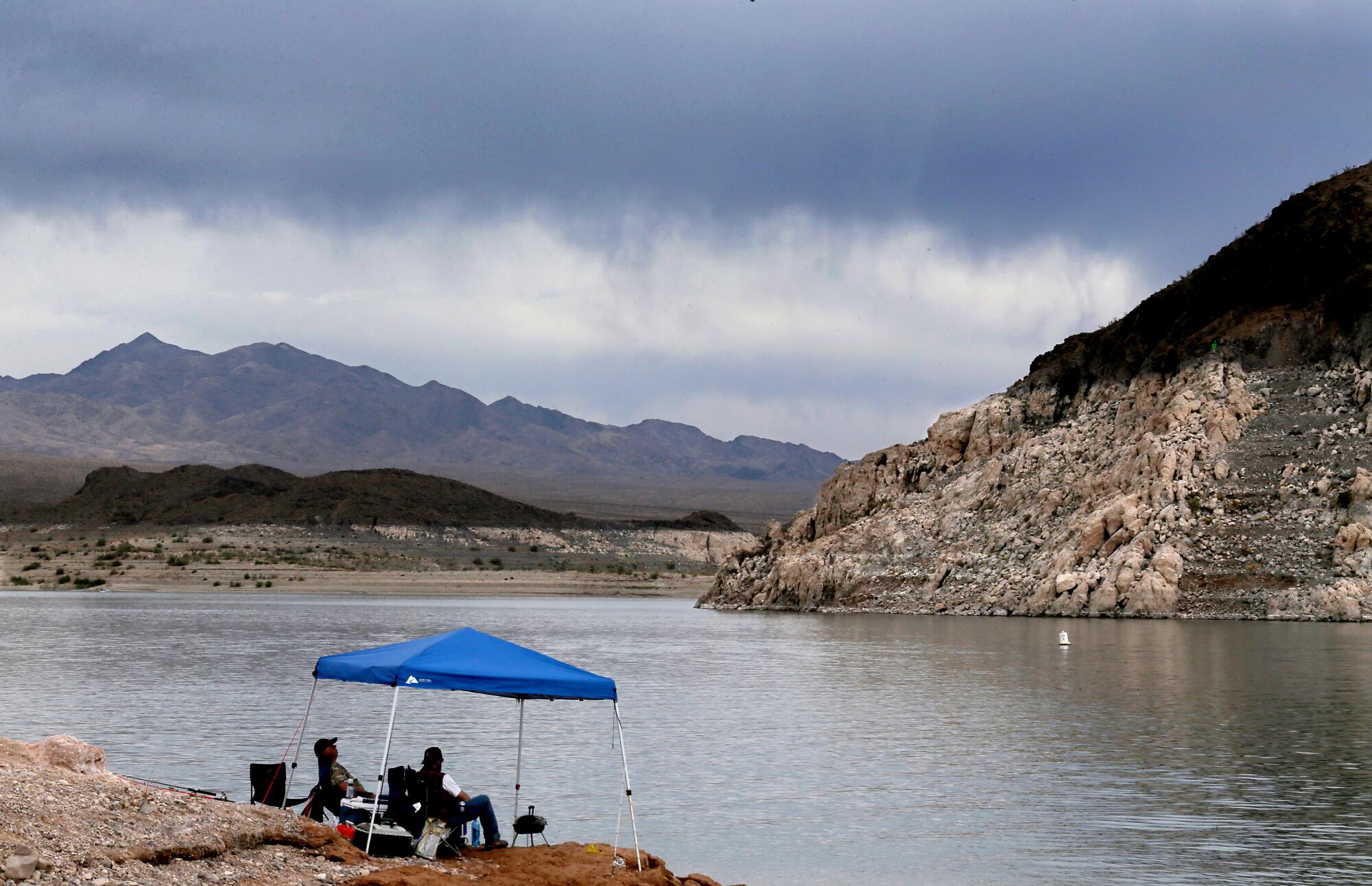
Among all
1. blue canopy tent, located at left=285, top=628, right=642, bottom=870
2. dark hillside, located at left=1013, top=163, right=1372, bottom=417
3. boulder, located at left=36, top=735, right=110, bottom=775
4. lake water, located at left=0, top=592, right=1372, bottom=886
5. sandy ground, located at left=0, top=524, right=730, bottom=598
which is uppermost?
dark hillside, located at left=1013, top=163, right=1372, bottom=417

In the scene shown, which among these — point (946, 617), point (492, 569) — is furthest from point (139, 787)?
point (492, 569)

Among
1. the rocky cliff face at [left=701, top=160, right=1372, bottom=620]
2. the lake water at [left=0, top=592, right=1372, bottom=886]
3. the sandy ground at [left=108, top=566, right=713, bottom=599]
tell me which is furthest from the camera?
the sandy ground at [left=108, top=566, right=713, bottom=599]

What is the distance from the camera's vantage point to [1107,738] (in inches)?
1139

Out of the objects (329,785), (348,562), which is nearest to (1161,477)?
(329,785)

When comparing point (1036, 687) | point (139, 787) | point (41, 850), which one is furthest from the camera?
point (1036, 687)

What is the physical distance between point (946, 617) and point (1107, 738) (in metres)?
52.3

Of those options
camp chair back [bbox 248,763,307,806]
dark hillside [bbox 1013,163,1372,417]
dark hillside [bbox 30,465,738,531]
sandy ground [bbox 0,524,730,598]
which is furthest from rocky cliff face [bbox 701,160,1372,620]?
dark hillside [bbox 30,465,738,531]

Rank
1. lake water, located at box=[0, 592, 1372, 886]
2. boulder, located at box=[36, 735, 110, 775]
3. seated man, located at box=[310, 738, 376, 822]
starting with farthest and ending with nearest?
lake water, located at box=[0, 592, 1372, 886] → seated man, located at box=[310, 738, 376, 822] → boulder, located at box=[36, 735, 110, 775]

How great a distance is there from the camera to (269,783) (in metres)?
19.0

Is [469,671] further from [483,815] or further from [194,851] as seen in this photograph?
[194,851]

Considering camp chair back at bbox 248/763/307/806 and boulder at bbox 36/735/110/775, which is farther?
camp chair back at bbox 248/763/307/806

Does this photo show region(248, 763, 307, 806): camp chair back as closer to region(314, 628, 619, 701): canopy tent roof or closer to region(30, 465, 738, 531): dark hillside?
region(314, 628, 619, 701): canopy tent roof

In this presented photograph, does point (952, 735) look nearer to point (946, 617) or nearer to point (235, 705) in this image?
point (235, 705)

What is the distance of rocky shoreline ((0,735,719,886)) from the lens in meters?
14.0
